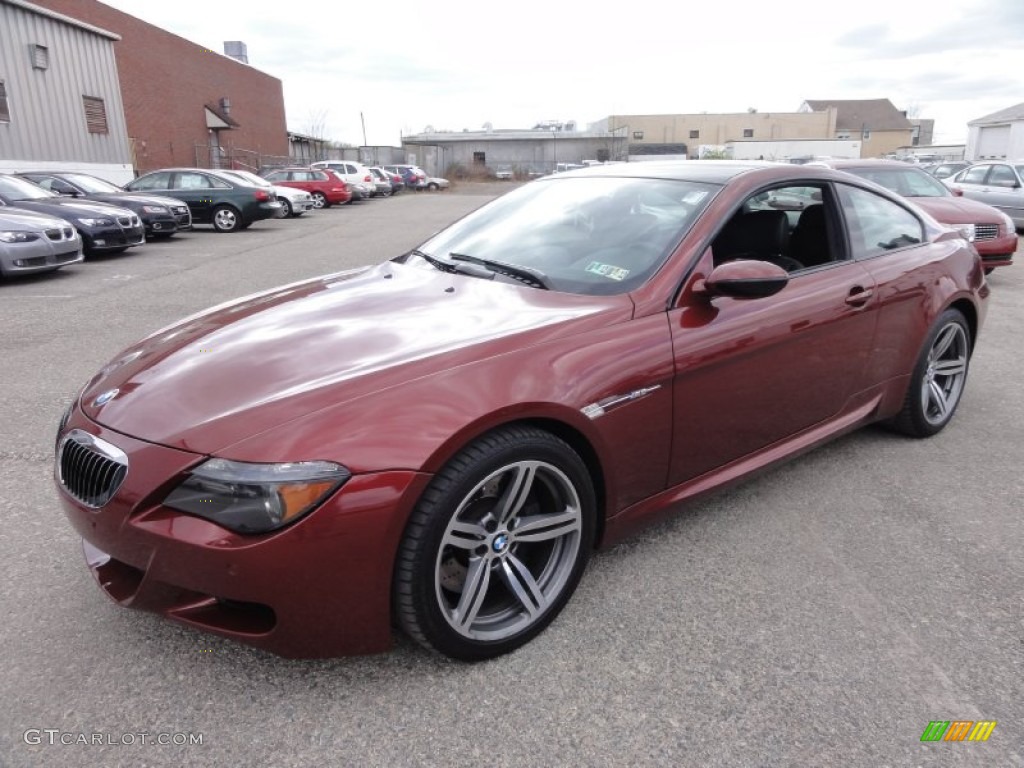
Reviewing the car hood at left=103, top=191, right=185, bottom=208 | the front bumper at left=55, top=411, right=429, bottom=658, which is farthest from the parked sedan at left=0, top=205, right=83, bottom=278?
the front bumper at left=55, top=411, right=429, bottom=658

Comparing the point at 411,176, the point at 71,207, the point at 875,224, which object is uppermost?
the point at 875,224

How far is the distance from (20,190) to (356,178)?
63.2 feet

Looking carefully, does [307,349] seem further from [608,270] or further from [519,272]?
[608,270]

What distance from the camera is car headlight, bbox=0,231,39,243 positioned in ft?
29.2

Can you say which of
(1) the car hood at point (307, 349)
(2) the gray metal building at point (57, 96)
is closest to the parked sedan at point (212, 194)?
(2) the gray metal building at point (57, 96)

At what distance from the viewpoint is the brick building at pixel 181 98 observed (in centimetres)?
2612

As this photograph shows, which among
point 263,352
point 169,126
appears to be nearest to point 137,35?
point 169,126

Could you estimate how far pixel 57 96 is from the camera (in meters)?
18.8

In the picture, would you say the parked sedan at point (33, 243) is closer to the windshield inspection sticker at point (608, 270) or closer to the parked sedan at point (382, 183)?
the windshield inspection sticker at point (608, 270)

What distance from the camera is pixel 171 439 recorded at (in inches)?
78.7

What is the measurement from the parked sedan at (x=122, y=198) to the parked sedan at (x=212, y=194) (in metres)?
2.16

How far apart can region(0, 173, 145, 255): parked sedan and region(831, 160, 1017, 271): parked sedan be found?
10271 mm

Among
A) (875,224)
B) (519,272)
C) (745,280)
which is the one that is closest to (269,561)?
(519,272)

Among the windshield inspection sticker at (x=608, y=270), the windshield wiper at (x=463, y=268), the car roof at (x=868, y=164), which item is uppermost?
the car roof at (x=868, y=164)
